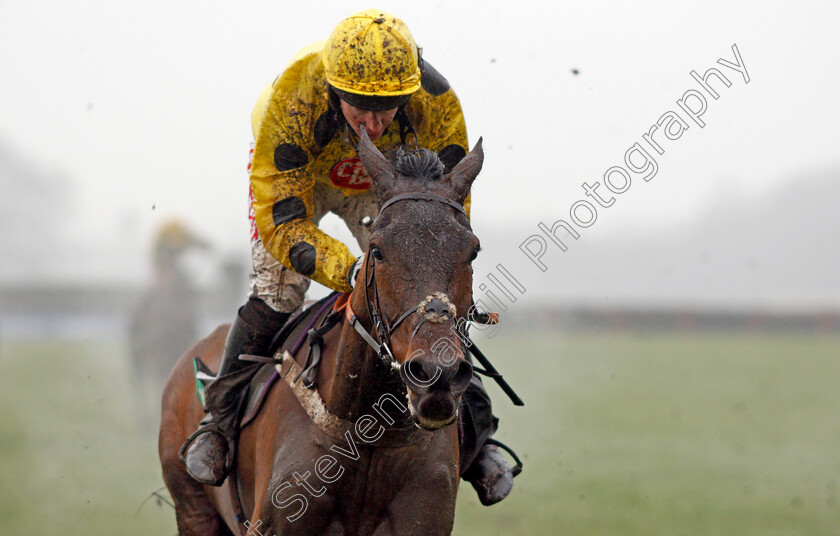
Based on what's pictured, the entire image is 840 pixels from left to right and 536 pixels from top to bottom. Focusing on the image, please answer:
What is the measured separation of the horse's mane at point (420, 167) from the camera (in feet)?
10.6

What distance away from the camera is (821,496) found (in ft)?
32.9

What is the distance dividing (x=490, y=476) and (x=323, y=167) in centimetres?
162

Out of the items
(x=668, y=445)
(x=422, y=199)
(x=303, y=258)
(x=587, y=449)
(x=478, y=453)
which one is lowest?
A: (x=587, y=449)

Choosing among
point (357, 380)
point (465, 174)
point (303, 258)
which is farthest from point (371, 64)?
point (357, 380)

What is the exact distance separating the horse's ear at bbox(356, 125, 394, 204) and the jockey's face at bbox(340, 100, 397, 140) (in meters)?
0.45

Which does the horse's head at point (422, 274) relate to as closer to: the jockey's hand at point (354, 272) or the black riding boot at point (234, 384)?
the jockey's hand at point (354, 272)

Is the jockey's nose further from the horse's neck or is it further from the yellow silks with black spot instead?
the horse's neck

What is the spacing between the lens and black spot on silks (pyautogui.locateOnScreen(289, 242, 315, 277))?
12.1ft

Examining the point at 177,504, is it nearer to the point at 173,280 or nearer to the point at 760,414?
the point at 173,280

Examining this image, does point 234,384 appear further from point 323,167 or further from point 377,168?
point 377,168

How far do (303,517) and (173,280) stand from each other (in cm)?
876

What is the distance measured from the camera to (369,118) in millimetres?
→ 3799

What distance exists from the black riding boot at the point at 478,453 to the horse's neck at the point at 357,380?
0.74m

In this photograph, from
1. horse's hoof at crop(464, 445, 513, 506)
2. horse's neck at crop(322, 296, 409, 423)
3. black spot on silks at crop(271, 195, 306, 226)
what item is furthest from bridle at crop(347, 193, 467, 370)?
horse's hoof at crop(464, 445, 513, 506)
